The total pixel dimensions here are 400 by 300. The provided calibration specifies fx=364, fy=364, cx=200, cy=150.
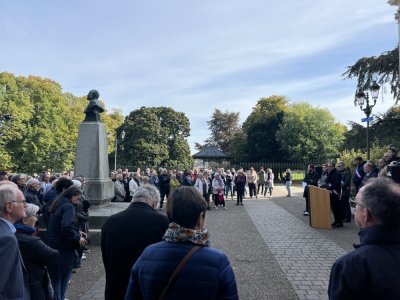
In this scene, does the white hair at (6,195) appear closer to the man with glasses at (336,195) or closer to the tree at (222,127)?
the man with glasses at (336,195)

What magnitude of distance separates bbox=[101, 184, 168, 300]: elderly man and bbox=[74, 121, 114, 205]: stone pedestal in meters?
6.97

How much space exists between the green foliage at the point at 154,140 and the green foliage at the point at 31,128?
27.2 ft

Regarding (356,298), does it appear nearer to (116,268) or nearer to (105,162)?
(116,268)

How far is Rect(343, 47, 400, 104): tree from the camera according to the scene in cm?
2095

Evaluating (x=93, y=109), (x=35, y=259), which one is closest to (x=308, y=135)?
(x=93, y=109)

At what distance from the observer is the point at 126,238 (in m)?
3.29

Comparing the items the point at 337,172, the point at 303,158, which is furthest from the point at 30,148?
the point at 337,172

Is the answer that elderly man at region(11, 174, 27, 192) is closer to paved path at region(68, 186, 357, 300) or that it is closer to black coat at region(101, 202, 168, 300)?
paved path at region(68, 186, 357, 300)

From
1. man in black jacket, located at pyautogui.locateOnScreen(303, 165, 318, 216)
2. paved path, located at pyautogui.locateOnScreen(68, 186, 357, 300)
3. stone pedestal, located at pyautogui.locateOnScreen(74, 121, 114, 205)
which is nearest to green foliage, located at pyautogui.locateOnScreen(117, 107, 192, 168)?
man in black jacket, located at pyautogui.locateOnScreen(303, 165, 318, 216)

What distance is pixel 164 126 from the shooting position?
54.2 meters

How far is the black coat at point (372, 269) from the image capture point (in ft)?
6.44

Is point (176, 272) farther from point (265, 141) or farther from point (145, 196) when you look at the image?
point (265, 141)

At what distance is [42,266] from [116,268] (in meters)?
0.82

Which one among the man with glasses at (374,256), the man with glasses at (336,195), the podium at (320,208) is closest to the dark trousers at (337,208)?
the man with glasses at (336,195)
